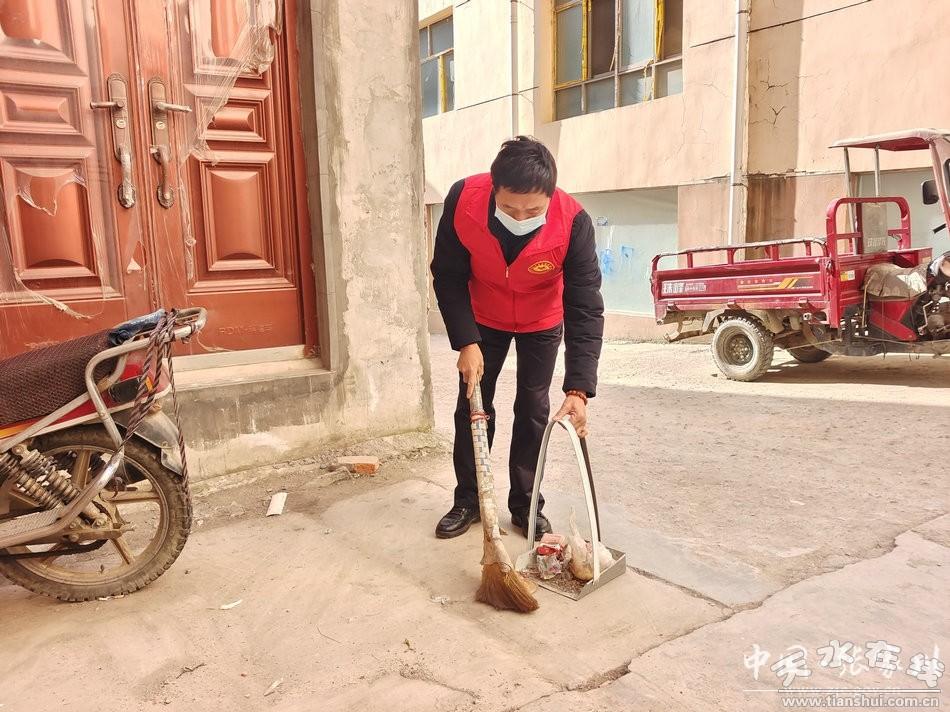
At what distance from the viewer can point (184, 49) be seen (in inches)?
148

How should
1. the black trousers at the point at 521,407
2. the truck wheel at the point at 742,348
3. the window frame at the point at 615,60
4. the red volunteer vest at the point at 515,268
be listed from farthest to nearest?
1. the window frame at the point at 615,60
2. the truck wheel at the point at 742,348
3. the black trousers at the point at 521,407
4. the red volunteer vest at the point at 515,268

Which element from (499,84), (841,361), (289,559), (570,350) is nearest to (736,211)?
(841,361)

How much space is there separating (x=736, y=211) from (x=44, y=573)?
8.27m

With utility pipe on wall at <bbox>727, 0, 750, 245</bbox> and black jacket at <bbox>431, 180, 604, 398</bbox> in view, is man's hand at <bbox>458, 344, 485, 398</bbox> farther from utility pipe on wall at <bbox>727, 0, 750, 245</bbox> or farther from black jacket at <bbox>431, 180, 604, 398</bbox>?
utility pipe on wall at <bbox>727, 0, 750, 245</bbox>

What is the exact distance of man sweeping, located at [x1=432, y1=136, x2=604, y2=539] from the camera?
268 cm

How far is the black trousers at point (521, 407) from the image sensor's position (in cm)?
316

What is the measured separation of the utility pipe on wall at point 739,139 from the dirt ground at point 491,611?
489 centimetres

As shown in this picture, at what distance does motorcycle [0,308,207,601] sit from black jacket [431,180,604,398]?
3.18 feet

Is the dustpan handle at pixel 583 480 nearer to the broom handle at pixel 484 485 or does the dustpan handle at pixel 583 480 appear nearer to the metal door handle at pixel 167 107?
the broom handle at pixel 484 485

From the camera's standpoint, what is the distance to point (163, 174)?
3.74 m

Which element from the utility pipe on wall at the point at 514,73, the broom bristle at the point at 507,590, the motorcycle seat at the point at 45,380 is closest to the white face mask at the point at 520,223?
the broom bristle at the point at 507,590

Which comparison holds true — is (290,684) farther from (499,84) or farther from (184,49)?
(499,84)

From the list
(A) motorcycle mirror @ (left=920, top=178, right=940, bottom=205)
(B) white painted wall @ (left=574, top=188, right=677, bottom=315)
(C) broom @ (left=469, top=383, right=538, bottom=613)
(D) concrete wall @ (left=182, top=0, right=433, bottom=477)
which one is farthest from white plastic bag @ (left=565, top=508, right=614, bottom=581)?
(B) white painted wall @ (left=574, top=188, right=677, bottom=315)

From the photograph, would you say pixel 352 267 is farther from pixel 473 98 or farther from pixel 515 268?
pixel 473 98
